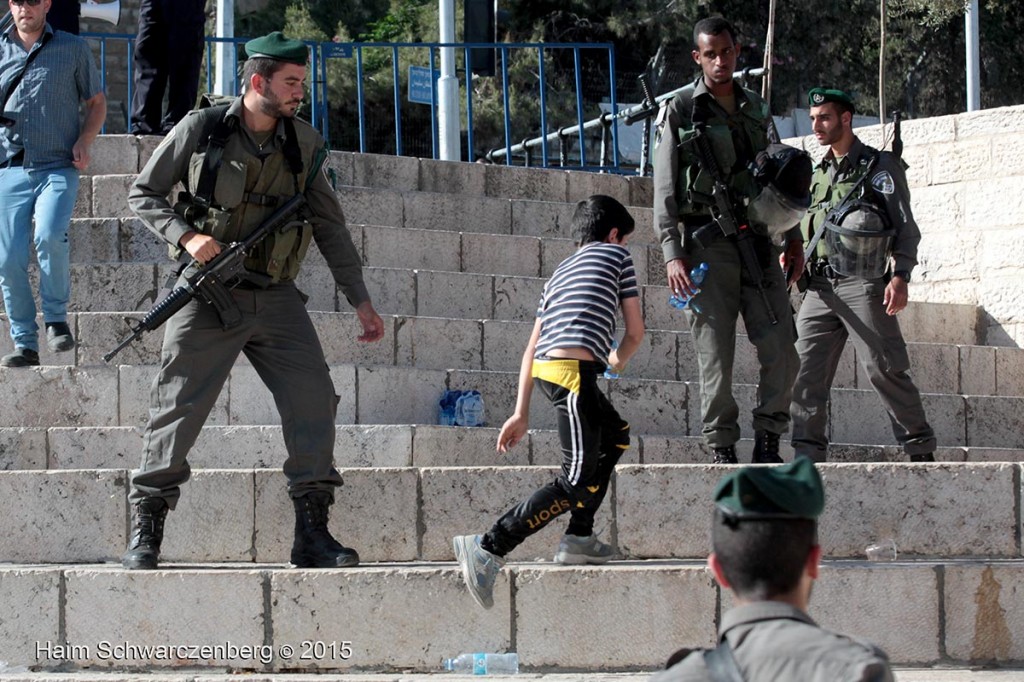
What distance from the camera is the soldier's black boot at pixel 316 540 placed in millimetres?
4996

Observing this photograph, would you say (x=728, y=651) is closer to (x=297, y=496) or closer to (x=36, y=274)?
(x=297, y=496)

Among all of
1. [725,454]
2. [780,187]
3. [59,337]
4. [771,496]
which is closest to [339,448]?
[59,337]

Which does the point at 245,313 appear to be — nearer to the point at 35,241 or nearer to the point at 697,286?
the point at 697,286

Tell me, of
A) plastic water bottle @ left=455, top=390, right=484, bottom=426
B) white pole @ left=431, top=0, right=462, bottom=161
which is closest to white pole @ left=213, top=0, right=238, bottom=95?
white pole @ left=431, top=0, right=462, bottom=161

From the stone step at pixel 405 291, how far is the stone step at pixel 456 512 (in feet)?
7.33

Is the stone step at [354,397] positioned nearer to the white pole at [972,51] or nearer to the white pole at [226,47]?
the white pole at [226,47]

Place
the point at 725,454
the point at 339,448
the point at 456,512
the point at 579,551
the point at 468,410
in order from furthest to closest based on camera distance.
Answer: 1. the point at 468,410
2. the point at 339,448
3. the point at 725,454
4. the point at 456,512
5. the point at 579,551

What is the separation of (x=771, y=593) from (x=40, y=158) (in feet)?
17.9

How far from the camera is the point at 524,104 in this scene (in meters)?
21.4

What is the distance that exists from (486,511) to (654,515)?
0.64m

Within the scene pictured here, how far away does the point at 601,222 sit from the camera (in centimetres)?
502

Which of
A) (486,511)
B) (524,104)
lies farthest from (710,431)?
(524,104)

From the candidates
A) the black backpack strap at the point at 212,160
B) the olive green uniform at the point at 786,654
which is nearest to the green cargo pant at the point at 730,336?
the black backpack strap at the point at 212,160

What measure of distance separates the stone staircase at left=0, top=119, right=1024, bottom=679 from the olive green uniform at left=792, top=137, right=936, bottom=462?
776 millimetres
